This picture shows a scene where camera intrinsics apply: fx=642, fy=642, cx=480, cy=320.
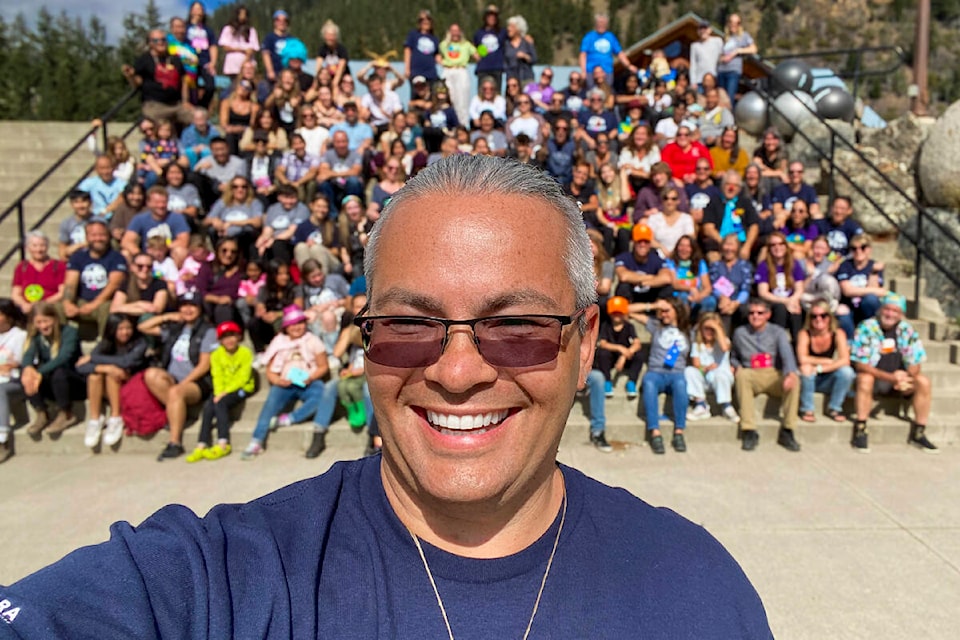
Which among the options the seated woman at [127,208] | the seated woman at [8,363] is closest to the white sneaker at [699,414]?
the seated woman at [8,363]

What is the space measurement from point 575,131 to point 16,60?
76.9 feet

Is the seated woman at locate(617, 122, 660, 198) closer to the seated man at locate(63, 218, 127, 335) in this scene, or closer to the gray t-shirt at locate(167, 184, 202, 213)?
the gray t-shirt at locate(167, 184, 202, 213)

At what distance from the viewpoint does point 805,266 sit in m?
6.65

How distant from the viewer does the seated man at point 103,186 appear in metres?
7.90

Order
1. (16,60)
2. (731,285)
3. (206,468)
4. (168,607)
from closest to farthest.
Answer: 1. (168,607)
2. (206,468)
3. (731,285)
4. (16,60)

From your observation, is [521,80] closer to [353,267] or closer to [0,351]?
[353,267]

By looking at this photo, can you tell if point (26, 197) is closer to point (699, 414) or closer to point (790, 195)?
point (699, 414)

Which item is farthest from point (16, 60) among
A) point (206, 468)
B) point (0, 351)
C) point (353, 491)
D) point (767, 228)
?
point (353, 491)

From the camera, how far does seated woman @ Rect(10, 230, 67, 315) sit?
632 centimetres

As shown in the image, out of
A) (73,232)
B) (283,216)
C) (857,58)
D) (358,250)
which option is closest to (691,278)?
(358,250)

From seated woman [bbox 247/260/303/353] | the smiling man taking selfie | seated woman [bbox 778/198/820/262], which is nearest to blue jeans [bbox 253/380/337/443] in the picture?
seated woman [bbox 247/260/303/353]

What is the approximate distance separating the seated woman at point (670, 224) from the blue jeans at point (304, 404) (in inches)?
151

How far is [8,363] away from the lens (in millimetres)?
5535

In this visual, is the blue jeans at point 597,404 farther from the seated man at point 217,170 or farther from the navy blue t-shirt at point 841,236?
the seated man at point 217,170
